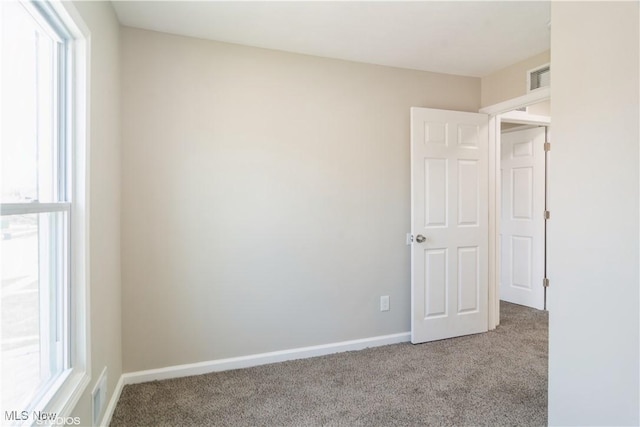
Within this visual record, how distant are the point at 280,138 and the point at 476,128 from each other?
6.10 feet

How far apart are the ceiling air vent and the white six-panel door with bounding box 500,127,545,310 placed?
4.70 ft

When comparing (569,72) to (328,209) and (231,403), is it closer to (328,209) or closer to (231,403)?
(328,209)

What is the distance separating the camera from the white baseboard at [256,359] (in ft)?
7.85

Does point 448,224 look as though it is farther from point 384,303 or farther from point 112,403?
point 112,403

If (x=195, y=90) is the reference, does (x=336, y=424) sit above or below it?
below

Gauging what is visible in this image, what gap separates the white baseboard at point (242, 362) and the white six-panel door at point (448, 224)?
385mm

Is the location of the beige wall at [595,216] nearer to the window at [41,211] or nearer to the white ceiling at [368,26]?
the white ceiling at [368,26]

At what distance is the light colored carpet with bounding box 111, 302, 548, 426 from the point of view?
1957mm

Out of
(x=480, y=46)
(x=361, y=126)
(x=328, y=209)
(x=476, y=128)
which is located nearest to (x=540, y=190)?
(x=476, y=128)

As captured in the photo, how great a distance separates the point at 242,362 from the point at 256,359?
0.11 meters

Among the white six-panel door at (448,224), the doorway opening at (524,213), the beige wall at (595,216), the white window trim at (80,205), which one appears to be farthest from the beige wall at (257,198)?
the doorway opening at (524,213)

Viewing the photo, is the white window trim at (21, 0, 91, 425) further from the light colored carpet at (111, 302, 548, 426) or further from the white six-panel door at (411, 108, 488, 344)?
the white six-panel door at (411, 108, 488, 344)

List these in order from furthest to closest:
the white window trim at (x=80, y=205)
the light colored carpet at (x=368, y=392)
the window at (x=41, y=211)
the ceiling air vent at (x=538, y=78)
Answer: the ceiling air vent at (x=538, y=78)
the light colored carpet at (x=368, y=392)
the white window trim at (x=80, y=205)
the window at (x=41, y=211)

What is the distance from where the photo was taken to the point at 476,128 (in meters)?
3.22
